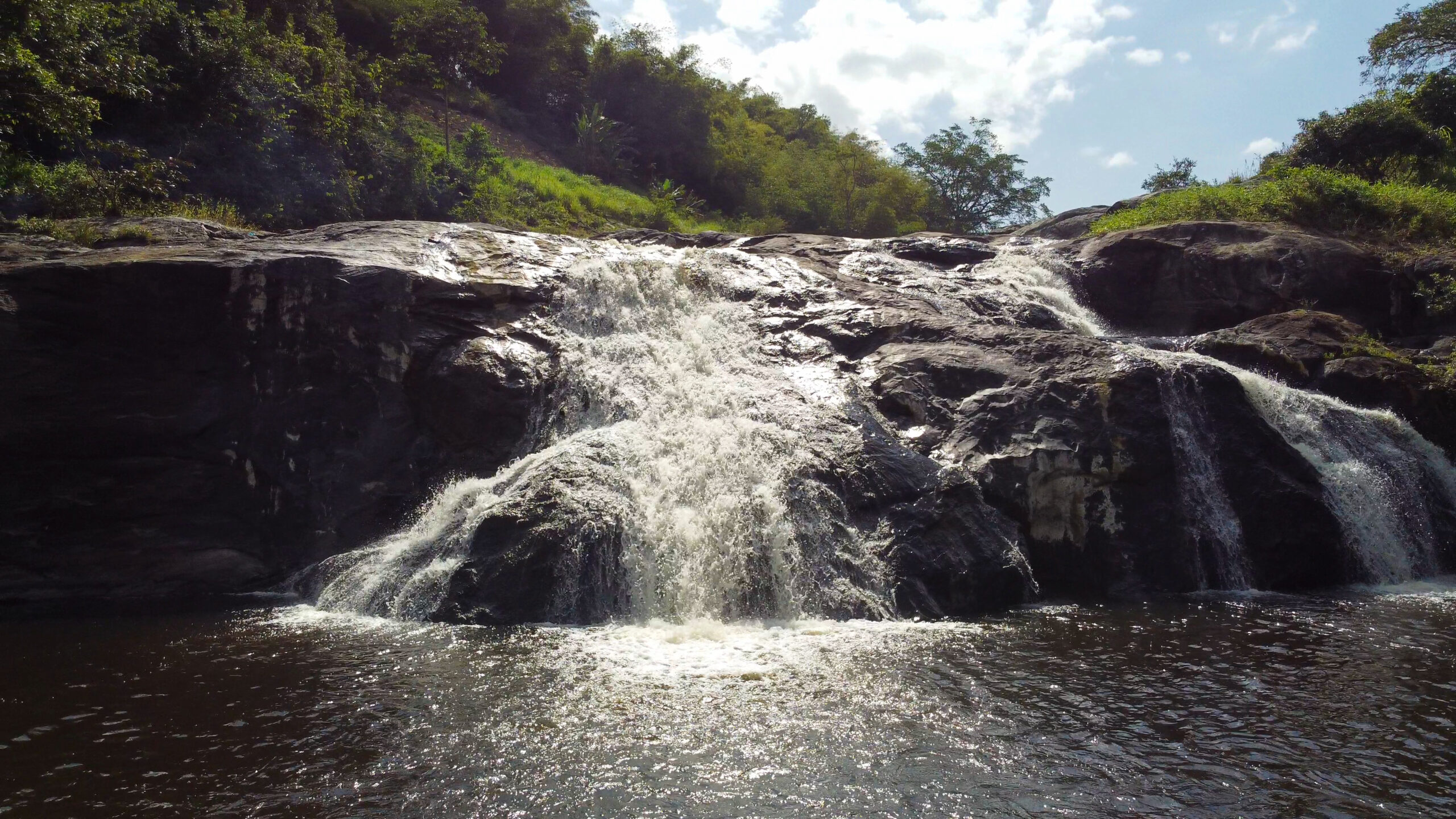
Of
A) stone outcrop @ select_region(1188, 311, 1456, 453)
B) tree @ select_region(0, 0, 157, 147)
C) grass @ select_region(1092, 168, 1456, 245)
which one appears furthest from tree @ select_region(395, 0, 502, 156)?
stone outcrop @ select_region(1188, 311, 1456, 453)

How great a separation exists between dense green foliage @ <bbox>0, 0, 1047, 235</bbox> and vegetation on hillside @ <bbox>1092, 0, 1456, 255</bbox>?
16.4 meters

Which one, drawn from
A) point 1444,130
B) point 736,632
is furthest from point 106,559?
point 1444,130

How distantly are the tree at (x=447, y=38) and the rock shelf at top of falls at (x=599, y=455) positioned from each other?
1602 centimetres

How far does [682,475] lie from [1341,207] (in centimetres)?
1710

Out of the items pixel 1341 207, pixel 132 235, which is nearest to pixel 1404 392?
pixel 1341 207

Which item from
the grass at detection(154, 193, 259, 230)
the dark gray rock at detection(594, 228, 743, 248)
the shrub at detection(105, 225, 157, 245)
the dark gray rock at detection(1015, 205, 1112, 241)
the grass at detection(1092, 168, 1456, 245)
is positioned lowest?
the shrub at detection(105, 225, 157, 245)

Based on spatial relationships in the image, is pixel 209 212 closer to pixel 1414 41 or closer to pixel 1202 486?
pixel 1202 486

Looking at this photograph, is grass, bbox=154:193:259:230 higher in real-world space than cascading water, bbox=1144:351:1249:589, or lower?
higher

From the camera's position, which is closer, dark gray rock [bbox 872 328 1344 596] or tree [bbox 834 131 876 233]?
dark gray rock [bbox 872 328 1344 596]

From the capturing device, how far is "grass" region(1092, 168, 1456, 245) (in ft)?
60.3

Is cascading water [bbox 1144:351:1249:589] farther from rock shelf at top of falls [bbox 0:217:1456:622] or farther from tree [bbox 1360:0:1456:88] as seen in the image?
tree [bbox 1360:0:1456:88]

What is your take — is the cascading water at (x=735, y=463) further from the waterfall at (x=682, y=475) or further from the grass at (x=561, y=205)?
the grass at (x=561, y=205)

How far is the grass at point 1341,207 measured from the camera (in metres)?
18.4

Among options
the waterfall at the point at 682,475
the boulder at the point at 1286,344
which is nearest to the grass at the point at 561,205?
the waterfall at the point at 682,475
